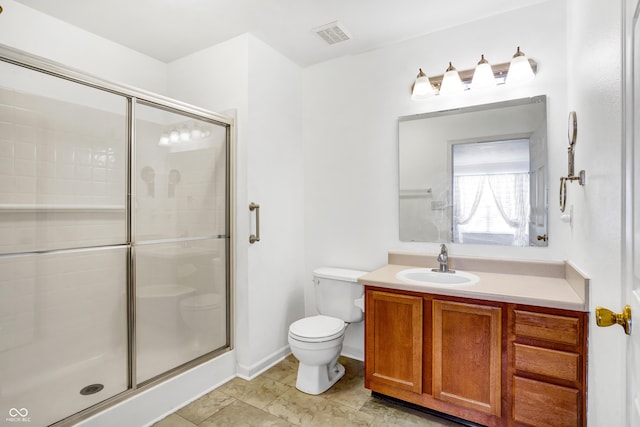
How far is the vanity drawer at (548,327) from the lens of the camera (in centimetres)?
153

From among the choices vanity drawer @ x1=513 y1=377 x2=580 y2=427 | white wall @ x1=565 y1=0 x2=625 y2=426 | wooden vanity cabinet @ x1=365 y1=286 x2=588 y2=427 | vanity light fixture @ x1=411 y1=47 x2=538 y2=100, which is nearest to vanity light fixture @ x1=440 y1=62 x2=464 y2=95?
vanity light fixture @ x1=411 y1=47 x2=538 y2=100

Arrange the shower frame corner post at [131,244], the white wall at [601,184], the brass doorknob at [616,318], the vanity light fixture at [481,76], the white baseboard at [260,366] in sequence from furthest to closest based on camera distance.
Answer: the white baseboard at [260,366] < the vanity light fixture at [481,76] < the shower frame corner post at [131,244] < the white wall at [601,184] < the brass doorknob at [616,318]

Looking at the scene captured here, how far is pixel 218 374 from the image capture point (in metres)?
2.33

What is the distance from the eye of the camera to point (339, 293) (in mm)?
2500

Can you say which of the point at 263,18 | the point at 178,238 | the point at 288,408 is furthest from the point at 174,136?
the point at 288,408

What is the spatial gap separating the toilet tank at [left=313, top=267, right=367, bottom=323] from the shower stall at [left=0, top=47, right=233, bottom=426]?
33.8 inches

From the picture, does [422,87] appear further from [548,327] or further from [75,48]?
[75,48]

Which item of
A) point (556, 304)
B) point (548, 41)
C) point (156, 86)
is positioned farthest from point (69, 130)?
point (548, 41)

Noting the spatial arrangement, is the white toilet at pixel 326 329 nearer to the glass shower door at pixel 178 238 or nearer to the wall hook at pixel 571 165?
the glass shower door at pixel 178 238

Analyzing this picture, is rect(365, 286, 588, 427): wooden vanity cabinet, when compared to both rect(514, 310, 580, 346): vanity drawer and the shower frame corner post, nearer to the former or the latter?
rect(514, 310, 580, 346): vanity drawer

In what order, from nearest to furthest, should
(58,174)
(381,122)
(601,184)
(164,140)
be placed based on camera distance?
(601,184), (58,174), (164,140), (381,122)

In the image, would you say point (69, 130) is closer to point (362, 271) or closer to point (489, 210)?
point (362, 271)

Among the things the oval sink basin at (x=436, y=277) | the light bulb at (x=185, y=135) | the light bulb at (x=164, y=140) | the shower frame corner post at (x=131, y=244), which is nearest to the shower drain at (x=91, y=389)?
the shower frame corner post at (x=131, y=244)

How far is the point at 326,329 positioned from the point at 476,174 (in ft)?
4.76
